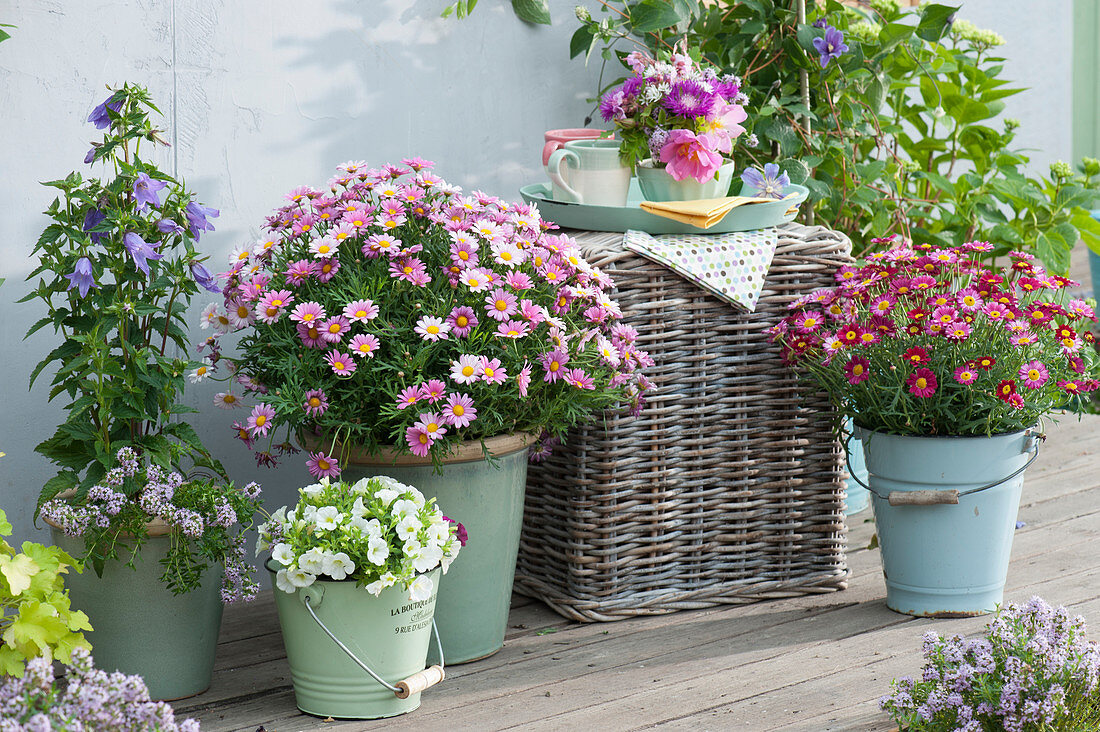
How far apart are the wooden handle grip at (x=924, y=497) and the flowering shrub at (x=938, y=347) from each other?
0.33ft

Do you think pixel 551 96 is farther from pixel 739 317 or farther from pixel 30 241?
pixel 30 241

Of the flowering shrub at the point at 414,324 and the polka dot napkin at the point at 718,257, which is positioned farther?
the polka dot napkin at the point at 718,257

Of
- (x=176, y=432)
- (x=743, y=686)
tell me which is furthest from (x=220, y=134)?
(x=743, y=686)

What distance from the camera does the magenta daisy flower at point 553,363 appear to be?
5.84 feet

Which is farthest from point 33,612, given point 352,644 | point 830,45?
point 830,45

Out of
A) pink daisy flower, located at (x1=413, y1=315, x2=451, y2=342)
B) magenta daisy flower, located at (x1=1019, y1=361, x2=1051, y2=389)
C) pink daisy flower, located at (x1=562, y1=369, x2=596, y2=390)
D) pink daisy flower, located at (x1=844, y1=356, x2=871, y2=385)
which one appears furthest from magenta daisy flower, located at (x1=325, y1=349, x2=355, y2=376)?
magenta daisy flower, located at (x1=1019, y1=361, x2=1051, y2=389)

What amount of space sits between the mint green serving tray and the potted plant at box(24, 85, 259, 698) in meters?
0.64

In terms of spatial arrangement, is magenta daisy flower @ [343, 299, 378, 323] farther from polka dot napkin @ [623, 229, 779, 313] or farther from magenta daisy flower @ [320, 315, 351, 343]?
polka dot napkin @ [623, 229, 779, 313]

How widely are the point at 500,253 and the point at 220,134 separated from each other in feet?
2.11

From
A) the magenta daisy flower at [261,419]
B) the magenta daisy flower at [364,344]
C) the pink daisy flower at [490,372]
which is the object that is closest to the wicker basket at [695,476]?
the pink daisy flower at [490,372]

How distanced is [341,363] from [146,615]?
1.57 feet

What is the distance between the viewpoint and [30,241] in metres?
1.96

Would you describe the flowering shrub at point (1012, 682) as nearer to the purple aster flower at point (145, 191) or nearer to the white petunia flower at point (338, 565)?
the white petunia flower at point (338, 565)

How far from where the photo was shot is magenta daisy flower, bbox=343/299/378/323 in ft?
5.56
